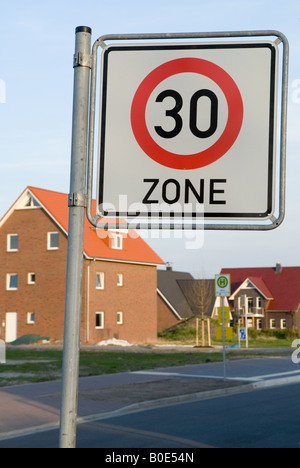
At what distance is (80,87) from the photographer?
7.73 ft

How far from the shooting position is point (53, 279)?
46531mm

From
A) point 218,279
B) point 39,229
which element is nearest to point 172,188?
point 218,279

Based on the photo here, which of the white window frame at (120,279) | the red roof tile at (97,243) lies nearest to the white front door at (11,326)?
the red roof tile at (97,243)

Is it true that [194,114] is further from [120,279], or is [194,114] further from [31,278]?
[120,279]

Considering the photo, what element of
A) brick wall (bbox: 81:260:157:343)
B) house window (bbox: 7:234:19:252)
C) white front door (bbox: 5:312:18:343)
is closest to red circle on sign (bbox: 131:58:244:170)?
brick wall (bbox: 81:260:157:343)

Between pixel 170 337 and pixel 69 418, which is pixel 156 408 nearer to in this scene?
pixel 69 418

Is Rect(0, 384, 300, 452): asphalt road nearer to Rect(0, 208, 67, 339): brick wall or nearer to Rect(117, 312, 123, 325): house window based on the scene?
Rect(0, 208, 67, 339): brick wall

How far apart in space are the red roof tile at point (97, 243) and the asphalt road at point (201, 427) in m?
30.0

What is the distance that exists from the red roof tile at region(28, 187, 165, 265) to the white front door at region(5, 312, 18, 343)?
21.4 feet

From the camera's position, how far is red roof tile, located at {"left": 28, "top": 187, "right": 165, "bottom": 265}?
4692cm

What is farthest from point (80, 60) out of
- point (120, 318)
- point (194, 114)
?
point (120, 318)

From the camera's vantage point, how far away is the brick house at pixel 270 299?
246 feet

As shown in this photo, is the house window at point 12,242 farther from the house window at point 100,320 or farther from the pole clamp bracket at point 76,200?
the pole clamp bracket at point 76,200

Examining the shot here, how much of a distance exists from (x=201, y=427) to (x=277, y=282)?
223 feet
